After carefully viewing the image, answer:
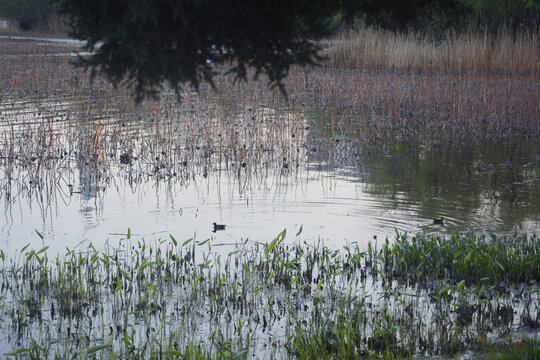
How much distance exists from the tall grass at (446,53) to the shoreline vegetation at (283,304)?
17035 millimetres

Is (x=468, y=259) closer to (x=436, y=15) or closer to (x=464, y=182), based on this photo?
(x=464, y=182)

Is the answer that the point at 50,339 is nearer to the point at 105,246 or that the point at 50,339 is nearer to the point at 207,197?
the point at 105,246

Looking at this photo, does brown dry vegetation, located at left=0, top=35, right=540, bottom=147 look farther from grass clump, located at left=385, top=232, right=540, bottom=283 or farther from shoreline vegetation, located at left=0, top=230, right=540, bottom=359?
shoreline vegetation, located at left=0, top=230, right=540, bottom=359

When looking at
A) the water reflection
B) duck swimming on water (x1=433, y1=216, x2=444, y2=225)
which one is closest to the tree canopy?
duck swimming on water (x1=433, y1=216, x2=444, y2=225)

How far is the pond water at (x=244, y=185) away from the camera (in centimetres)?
888

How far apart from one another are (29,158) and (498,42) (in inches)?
755

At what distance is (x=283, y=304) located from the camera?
6297 millimetres

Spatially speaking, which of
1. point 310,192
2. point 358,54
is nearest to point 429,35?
point 358,54

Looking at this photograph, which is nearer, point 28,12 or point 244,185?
point 244,185

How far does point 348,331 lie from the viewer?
5348mm

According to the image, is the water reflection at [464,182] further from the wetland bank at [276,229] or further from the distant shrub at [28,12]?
the distant shrub at [28,12]

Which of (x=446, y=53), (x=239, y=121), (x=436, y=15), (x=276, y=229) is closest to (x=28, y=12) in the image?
(x=436, y=15)

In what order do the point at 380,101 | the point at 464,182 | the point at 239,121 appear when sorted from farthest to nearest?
1. the point at 380,101
2. the point at 239,121
3. the point at 464,182

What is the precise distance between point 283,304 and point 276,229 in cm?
253
